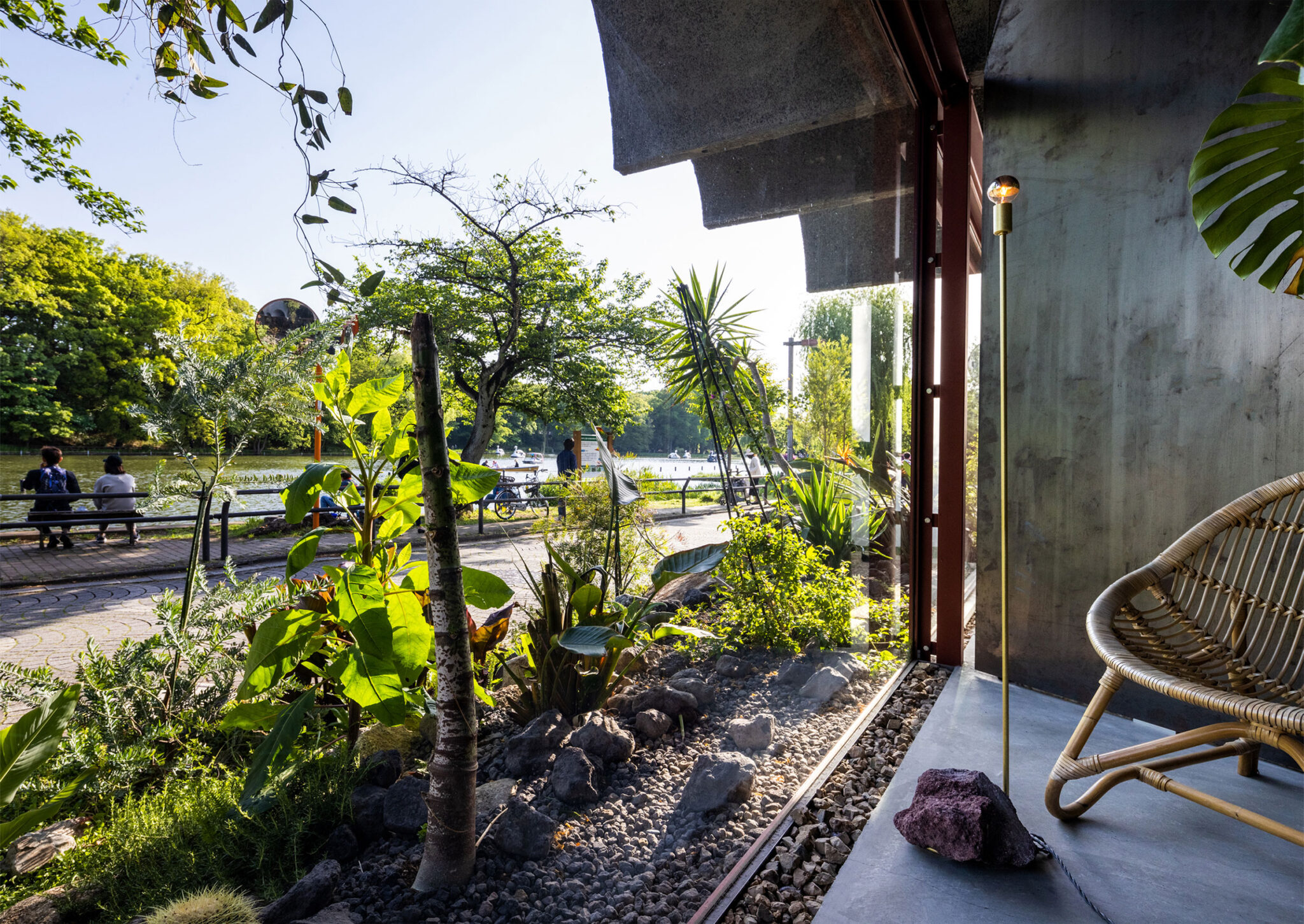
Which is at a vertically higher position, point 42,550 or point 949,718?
point 42,550

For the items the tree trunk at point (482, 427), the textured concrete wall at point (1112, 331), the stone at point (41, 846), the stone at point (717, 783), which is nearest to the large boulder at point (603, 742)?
the stone at point (717, 783)

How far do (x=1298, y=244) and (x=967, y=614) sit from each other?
76.6 inches

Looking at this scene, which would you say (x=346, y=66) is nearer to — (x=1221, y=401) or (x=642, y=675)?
(x=642, y=675)

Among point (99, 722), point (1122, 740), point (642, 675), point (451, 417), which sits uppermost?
point (451, 417)

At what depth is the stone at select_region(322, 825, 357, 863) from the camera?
952 mm

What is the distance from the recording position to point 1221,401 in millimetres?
1926

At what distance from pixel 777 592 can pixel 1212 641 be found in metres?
1.09

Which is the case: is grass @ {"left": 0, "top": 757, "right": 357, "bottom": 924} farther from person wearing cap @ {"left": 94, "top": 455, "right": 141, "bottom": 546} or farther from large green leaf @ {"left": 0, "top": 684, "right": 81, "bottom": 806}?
person wearing cap @ {"left": 94, "top": 455, "right": 141, "bottom": 546}

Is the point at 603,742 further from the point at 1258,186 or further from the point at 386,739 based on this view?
the point at 1258,186

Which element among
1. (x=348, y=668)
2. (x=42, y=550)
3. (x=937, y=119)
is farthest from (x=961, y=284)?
(x=42, y=550)

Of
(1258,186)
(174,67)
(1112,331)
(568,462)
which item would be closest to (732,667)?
(568,462)

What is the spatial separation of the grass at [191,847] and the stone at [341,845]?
0.05 feet

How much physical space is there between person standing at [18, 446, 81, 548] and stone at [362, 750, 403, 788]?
2.20 feet

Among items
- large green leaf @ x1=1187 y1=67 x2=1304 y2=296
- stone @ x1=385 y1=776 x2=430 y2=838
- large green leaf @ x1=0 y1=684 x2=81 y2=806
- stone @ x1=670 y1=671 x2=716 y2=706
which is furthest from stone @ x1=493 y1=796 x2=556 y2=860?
large green leaf @ x1=1187 y1=67 x2=1304 y2=296
